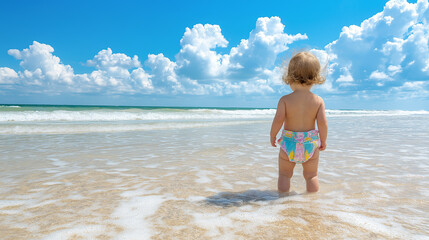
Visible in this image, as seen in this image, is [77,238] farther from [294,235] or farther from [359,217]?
[359,217]

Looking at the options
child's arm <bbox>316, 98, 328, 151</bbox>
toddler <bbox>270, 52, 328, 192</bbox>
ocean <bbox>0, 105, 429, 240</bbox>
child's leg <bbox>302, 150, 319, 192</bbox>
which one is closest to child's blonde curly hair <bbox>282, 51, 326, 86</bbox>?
toddler <bbox>270, 52, 328, 192</bbox>

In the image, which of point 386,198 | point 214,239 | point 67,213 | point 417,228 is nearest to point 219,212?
point 214,239

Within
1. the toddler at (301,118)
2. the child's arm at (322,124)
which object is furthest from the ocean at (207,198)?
the child's arm at (322,124)

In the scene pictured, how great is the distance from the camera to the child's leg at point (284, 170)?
9.40 feet

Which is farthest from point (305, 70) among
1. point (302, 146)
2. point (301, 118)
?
point (302, 146)

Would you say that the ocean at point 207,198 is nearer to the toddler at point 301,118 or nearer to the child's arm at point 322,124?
the toddler at point 301,118

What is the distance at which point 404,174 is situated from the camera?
12.0 feet

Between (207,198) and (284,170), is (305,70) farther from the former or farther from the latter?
(207,198)

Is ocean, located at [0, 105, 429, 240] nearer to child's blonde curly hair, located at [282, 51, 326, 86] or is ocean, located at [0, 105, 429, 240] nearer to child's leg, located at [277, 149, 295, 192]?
child's leg, located at [277, 149, 295, 192]

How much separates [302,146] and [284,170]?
0.34 m

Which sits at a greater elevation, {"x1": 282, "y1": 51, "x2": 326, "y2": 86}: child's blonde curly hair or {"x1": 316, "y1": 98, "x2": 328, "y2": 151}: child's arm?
{"x1": 282, "y1": 51, "x2": 326, "y2": 86}: child's blonde curly hair

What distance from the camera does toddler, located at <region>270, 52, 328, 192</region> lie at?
2.80m

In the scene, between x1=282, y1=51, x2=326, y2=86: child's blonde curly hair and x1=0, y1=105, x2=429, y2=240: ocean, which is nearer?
x1=0, y1=105, x2=429, y2=240: ocean

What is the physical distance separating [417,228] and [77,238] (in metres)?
2.52
